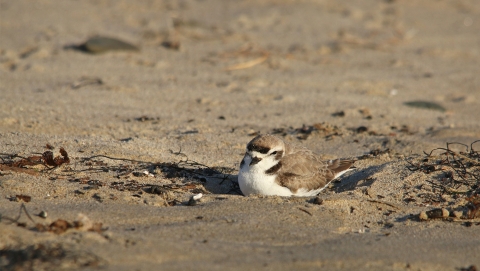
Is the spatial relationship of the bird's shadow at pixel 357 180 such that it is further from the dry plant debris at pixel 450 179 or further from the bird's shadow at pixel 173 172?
the bird's shadow at pixel 173 172

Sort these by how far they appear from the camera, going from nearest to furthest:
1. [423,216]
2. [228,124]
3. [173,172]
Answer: [423,216] → [173,172] → [228,124]

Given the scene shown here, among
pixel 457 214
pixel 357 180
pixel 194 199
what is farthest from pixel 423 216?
pixel 194 199

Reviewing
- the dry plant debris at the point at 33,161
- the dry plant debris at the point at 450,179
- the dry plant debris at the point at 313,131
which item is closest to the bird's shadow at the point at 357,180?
the dry plant debris at the point at 450,179

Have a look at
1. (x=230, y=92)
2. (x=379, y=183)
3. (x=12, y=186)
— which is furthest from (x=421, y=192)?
(x=230, y=92)

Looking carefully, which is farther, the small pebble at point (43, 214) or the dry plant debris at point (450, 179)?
the dry plant debris at point (450, 179)

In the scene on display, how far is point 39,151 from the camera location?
250 inches

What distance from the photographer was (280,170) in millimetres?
5801

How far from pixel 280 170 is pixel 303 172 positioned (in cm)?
27

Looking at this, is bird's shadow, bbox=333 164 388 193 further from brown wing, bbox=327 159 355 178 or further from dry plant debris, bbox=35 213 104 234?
dry plant debris, bbox=35 213 104 234

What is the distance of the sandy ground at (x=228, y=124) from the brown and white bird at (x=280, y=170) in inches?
10.3

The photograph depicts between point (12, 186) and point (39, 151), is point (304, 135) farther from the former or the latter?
point (12, 186)

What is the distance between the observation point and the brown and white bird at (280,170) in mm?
5629

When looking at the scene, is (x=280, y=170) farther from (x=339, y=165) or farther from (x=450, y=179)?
(x=450, y=179)

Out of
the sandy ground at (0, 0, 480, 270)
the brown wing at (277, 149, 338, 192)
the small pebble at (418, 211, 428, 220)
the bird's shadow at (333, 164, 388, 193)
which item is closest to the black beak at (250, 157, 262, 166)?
the brown wing at (277, 149, 338, 192)
